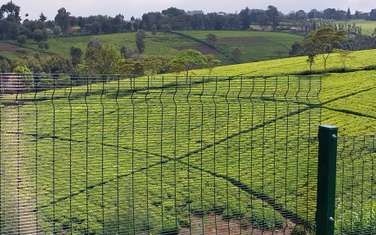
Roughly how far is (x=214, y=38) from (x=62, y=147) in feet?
258

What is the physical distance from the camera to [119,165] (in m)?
5.70

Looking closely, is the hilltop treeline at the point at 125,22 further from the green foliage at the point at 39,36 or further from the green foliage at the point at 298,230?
the green foliage at the point at 298,230

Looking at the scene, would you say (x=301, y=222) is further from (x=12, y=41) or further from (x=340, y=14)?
(x=340, y=14)

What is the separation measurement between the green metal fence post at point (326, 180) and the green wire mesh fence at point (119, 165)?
54cm

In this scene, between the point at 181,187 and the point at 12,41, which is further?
the point at 12,41

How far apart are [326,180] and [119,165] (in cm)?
197

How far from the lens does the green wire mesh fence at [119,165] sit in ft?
14.8

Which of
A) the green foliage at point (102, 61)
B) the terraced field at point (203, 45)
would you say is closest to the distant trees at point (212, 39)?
the terraced field at point (203, 45)

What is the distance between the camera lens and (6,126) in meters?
4.46

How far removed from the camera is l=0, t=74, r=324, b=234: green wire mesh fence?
14.8 feet

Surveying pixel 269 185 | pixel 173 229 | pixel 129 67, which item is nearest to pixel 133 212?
pixel 173 229

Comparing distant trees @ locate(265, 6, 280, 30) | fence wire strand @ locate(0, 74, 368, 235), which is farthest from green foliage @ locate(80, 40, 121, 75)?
distant trees @ locate(265, 6, 280, 30)

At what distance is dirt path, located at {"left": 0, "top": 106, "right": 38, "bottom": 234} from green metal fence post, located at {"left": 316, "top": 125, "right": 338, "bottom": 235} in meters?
2.29

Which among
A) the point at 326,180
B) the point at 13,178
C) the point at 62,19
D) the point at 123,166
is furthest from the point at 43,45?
the point at 326,180
